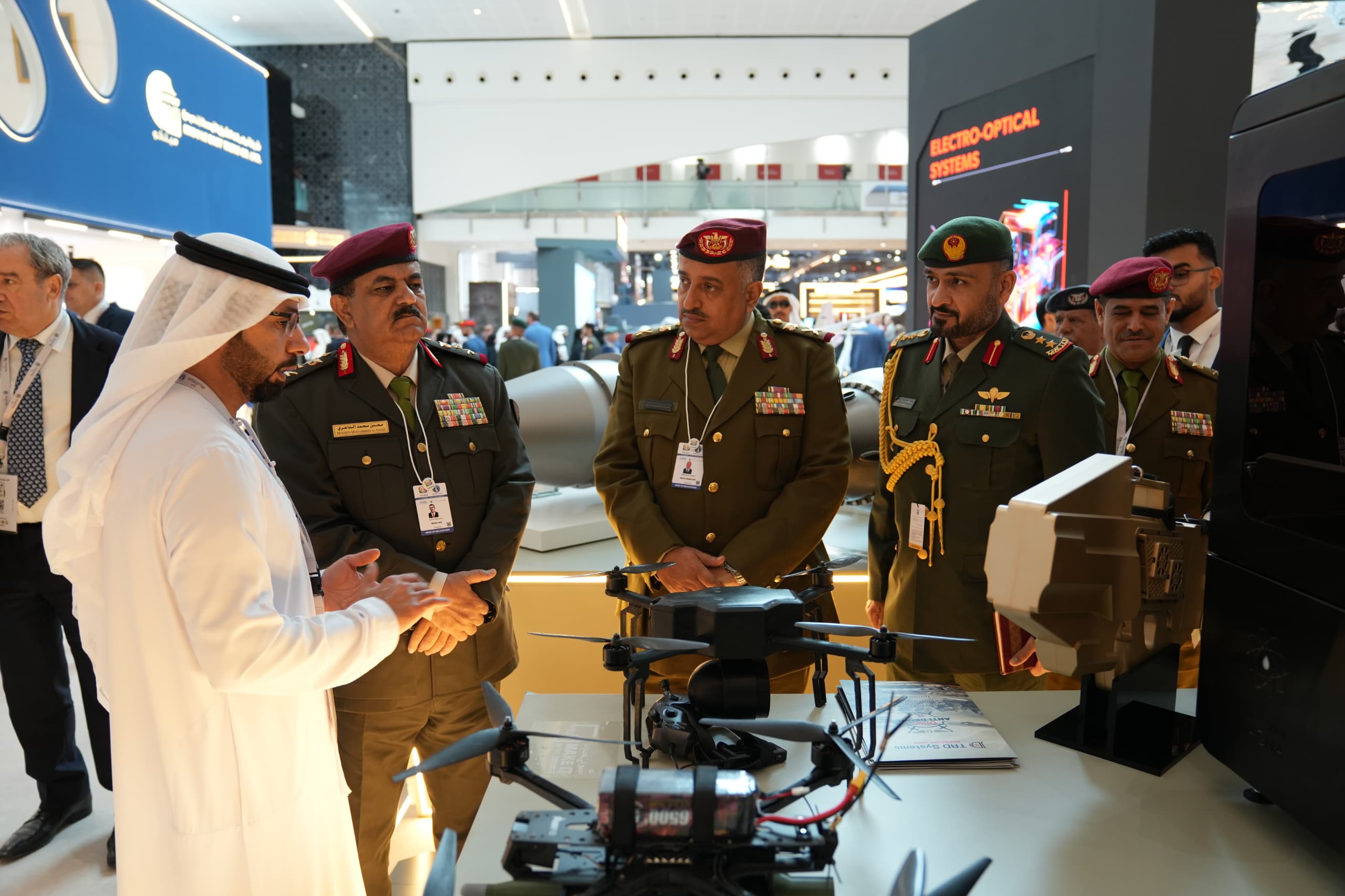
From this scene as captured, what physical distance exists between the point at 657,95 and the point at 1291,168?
16.1m

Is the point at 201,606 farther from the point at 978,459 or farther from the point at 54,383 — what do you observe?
the point at 54,383

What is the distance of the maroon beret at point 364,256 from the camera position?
2088 mm

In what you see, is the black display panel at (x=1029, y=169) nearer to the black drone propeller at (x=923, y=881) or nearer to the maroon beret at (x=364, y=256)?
the maroon beret at (x=364, y=256)

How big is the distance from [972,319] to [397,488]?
4.66 ft

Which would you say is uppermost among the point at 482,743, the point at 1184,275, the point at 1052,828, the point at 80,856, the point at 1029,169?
the point at 1029,169

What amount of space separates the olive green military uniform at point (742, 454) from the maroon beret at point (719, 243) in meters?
0.22

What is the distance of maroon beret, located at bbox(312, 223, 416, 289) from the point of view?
2088mm

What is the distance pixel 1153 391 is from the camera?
2.58 m

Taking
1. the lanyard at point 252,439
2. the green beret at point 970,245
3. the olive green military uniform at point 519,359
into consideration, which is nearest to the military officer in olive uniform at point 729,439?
the green beret at point 970,245

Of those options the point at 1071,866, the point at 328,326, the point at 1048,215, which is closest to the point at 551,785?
the point at 1071,866

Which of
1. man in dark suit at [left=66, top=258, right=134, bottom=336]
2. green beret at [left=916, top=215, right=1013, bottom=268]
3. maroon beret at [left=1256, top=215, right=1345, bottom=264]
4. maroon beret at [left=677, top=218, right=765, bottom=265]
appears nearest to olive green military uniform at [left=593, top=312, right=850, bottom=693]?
maroon beret at [left=677, top=218, right=765, bottom=265]

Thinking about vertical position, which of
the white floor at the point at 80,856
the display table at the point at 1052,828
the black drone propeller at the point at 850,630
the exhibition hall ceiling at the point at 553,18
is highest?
the exhibition hall ceiling at the point at 553,18

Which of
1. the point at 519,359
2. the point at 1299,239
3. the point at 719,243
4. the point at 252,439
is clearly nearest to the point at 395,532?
the point at 252,439

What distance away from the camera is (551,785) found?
0.99m
